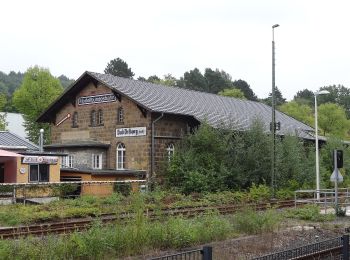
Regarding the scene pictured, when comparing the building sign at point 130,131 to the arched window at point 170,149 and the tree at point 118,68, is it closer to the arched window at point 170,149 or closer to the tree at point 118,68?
the arched window at point 170,149

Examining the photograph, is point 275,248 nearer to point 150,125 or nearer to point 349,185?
point 150,125

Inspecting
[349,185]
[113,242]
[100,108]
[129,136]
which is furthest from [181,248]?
[349,185]

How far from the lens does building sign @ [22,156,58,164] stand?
28578 millimetres

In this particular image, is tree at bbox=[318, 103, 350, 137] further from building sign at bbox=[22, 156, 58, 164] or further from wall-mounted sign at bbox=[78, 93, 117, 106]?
building sign at bbox=[22, 156, 58, 164]

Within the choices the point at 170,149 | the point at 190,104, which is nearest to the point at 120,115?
the point at 170,149

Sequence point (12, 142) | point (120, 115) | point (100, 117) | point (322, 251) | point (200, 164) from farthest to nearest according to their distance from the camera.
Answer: point (100, 117), point (120, 115), point (12, 142), point (200, 164), point (322, 251)

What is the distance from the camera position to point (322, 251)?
10.8m

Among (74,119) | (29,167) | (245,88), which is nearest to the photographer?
(29,167)

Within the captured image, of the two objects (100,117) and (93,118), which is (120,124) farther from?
(93,118)

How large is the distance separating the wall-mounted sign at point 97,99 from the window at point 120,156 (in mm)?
3003

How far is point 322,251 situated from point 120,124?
78.6ft

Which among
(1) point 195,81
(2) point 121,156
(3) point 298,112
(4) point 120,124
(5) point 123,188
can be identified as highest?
(1) point 195,81

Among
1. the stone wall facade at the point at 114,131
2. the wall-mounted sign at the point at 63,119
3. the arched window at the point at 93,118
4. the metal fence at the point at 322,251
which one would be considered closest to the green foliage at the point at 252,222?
the metal fence at the point at 322,251

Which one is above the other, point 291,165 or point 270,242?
point 291,165
